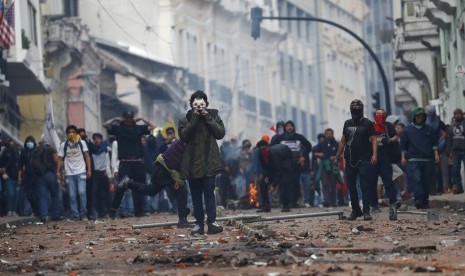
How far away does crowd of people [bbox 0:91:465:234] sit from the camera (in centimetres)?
1839

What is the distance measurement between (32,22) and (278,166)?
22957 millimetres

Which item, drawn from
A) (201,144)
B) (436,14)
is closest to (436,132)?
(201,144)

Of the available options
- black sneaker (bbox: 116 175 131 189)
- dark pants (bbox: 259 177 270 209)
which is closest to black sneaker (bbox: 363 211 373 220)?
black sneaker (bbox: 116 175 131 189)

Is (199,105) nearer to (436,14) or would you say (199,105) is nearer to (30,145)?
(30,145)

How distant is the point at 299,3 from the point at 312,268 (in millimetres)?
96712

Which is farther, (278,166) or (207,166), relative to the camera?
(278,166)

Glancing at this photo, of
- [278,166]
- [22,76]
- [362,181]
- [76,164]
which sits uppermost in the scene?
[22,76]

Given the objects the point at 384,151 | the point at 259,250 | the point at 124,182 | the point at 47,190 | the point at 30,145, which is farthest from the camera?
the point at 30,145

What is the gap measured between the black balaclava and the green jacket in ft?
10.6

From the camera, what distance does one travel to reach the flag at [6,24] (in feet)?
122

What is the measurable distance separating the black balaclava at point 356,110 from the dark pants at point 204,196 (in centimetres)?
320

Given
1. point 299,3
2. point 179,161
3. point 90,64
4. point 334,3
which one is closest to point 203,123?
point 179,161

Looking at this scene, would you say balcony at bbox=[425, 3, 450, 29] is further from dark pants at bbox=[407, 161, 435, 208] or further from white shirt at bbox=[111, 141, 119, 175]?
dark pants at bbox=[407, 161, 435, 208]

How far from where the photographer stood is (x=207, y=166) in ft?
59.3
